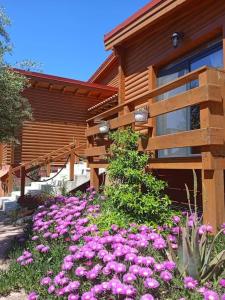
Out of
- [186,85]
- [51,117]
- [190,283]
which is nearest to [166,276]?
[190,283]

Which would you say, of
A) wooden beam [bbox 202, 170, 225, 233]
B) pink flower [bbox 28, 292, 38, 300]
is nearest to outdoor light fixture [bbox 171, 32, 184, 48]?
wooden beam [bbox 202, 170, 225, 233]

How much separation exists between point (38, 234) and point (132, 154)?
193 cm

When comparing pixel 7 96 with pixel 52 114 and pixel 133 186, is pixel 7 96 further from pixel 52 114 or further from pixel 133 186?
pixel 52 114

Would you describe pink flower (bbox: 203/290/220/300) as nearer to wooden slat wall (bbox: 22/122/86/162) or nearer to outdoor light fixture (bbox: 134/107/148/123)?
outdoor light fixture (bbox: 134/107/148/123)

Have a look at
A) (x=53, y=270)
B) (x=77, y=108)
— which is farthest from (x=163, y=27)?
(x=77, y=108)

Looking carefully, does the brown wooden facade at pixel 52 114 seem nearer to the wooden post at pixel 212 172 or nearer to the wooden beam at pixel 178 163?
the wooden beam at pixel 178 163

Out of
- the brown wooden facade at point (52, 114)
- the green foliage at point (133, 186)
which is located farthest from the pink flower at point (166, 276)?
the brown wooden facade at point (52, 114)

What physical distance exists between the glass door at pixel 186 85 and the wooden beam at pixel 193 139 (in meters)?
1.55

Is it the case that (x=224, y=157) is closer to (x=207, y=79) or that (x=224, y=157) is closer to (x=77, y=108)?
(x=207, y=79)

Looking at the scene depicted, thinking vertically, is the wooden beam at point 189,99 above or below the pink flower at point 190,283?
above

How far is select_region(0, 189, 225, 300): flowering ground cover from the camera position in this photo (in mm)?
3193

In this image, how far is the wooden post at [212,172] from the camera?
466 cm

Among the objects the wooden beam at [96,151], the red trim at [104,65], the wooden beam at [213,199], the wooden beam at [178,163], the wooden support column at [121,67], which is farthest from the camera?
the red trim at [104,65]

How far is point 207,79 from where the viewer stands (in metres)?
4.86
